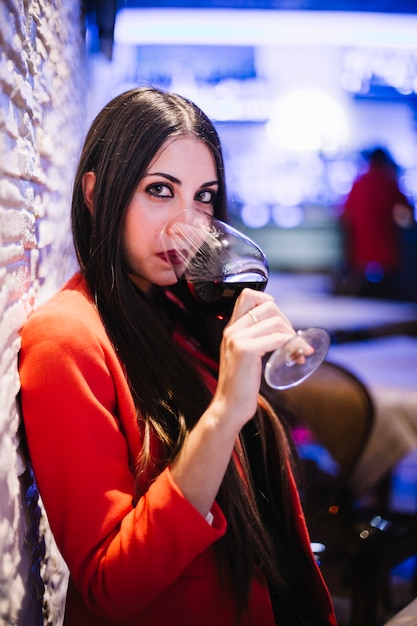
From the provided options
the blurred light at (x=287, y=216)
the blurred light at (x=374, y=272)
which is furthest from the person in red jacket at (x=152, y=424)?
the blurred light at (x=287, y=216)

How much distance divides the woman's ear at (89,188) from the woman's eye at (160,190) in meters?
0.14

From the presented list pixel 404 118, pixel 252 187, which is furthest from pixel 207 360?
pixel 404 118

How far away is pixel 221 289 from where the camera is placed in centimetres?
119

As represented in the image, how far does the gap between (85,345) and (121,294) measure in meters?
0.22

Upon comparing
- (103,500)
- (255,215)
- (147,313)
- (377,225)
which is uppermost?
(147,313)

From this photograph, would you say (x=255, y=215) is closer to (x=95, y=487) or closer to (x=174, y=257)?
(x=174, y=257)

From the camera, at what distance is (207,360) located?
61.0 inches

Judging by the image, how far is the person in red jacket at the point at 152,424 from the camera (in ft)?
3.49

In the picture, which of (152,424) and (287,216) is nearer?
(152,424)

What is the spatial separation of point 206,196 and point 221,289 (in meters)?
0.41

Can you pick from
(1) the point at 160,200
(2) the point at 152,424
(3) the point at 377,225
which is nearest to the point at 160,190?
(1) the point at 160,200

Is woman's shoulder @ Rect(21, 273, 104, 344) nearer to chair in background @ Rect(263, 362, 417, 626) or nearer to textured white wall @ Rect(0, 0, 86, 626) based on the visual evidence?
textured white wall @ Rect(0, 0, 86, 626)

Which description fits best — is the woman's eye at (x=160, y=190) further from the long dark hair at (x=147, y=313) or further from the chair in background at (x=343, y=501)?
the chair in background at (x=343, y=501)

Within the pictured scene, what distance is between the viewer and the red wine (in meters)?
1.18
